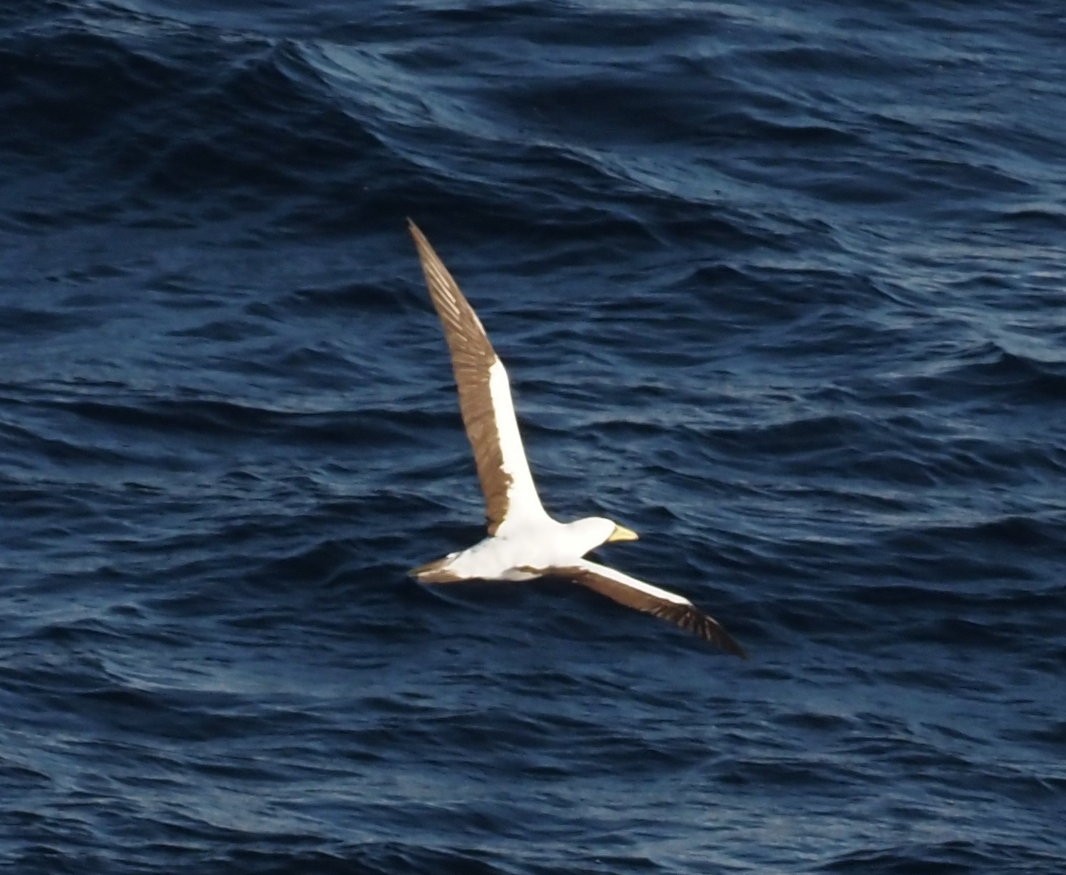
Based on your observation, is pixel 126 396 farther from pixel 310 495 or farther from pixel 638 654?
pixel 638 654

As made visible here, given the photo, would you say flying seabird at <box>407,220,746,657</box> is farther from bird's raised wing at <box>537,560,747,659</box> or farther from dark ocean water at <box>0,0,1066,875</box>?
dark ocean water at <box>0,0,1066,875</box>

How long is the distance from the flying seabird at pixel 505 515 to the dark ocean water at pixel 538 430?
180 cm

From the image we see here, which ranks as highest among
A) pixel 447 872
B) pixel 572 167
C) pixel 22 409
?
pixel 572 167

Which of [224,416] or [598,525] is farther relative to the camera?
[224,416]

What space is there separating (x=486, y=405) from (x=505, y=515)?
610 mm

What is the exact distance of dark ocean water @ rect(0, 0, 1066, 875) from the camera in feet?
51.3

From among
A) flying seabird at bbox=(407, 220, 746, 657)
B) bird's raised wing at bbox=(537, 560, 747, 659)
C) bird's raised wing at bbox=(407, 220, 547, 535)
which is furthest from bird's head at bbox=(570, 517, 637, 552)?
bird's raised wing at bbox=(407, 220, 547, 535)

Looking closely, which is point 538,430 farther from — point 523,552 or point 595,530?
point 523,552

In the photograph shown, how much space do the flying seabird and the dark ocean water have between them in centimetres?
180

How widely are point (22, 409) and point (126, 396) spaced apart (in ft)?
2.46

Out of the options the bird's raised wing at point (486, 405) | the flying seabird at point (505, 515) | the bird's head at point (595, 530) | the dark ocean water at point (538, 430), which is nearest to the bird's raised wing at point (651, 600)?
the flying seabird at point (505, 515)

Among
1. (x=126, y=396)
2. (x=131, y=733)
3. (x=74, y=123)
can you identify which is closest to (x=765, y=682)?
(x=131, y=733)

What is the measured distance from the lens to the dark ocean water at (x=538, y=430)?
15.6 m

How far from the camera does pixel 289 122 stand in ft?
74.6
